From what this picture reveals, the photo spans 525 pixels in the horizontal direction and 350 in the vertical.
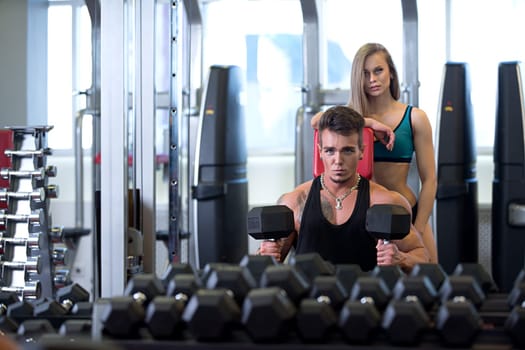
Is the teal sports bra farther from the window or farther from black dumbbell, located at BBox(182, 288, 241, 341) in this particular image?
the window

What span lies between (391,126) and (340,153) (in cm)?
75

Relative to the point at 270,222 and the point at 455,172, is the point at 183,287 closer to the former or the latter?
the point at 270,222

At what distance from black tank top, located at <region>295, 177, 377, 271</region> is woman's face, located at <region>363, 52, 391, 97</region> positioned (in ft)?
2.73

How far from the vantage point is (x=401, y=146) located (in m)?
3.38

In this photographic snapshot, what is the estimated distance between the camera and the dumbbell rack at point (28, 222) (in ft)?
8.41

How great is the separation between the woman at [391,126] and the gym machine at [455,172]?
1631 mm

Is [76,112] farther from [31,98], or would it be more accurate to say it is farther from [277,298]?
[277,298]

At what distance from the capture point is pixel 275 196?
19.7 ft

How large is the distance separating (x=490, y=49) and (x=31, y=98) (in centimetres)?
340

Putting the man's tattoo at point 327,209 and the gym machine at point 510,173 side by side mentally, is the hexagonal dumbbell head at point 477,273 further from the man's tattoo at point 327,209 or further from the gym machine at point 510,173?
the gym machine at point 510,173

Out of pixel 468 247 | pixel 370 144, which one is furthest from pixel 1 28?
pixel 468 247

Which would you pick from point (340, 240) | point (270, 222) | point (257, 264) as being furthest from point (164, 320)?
point (340, 240)

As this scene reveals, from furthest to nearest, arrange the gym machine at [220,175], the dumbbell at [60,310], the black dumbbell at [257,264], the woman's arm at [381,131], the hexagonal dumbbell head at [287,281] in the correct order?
the gym machine at [220,175] < the woman's arm at [381,131] < the dumbbell at [60,310] < the black dumbbell at [257,264] < the hexagonal dumbbell head at [287,281]

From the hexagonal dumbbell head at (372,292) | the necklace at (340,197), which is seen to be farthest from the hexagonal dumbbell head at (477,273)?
the necklace at (340,197)
